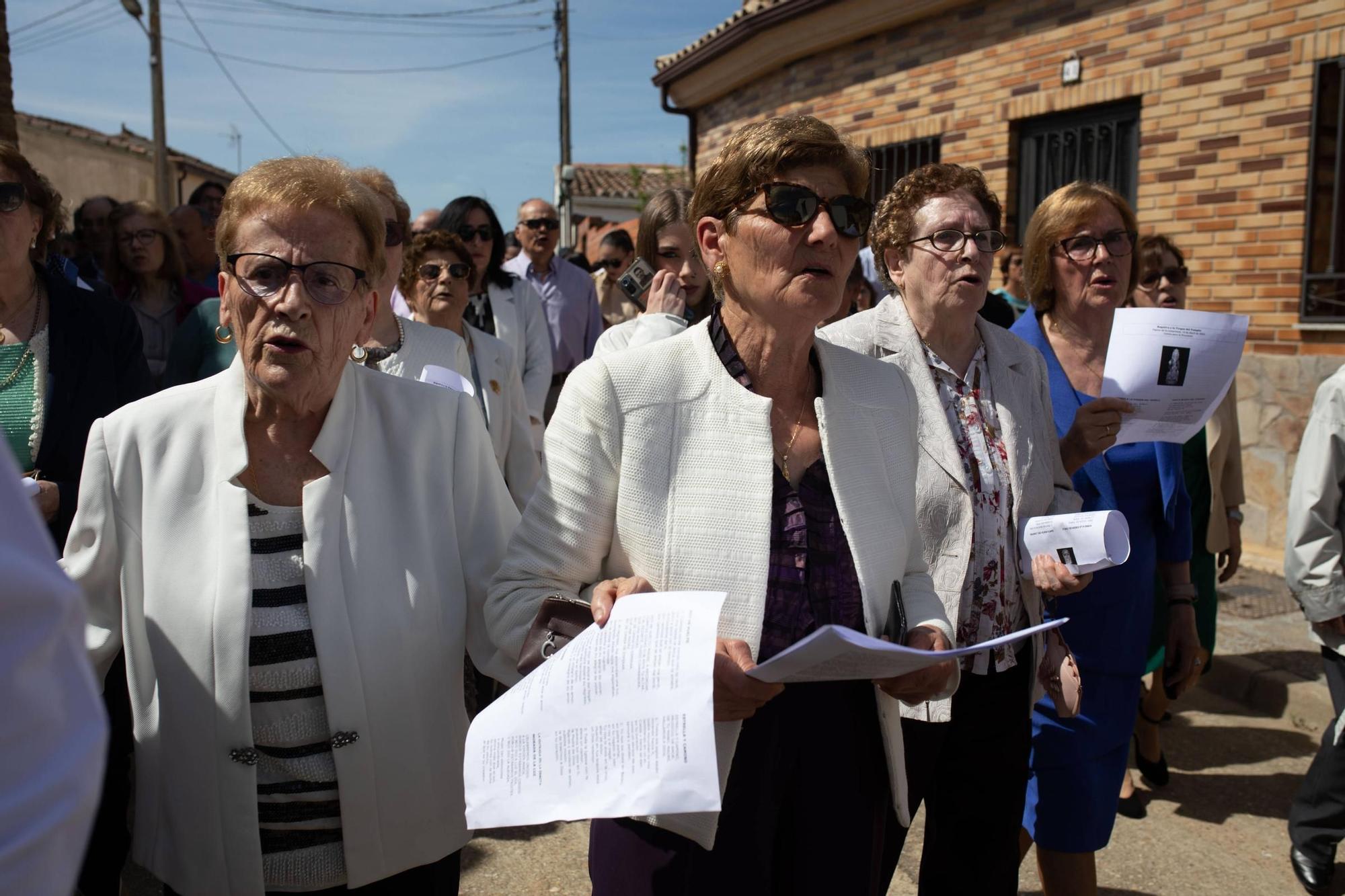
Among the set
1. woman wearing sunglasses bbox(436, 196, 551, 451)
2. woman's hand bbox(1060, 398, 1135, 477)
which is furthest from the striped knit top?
woman wearing sunglasses bbox(436, 196, 551, 451)

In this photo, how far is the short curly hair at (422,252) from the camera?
177 inches

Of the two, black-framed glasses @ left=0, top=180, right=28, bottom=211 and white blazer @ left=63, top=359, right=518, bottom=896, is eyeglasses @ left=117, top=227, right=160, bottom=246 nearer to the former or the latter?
black-framed glasses @ left=0, top=180, right=28, bottom=211

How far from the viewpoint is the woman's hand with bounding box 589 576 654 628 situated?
5.93 feet

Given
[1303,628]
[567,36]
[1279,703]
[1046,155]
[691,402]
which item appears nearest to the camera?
[691,402]

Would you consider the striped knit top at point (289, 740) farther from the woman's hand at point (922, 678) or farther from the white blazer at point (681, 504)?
the woman's hand at point (922, 678)

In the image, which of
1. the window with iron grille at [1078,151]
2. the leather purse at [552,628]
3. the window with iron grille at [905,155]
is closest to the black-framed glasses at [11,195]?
the leather purse at [552,628]

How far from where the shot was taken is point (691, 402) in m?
2.11

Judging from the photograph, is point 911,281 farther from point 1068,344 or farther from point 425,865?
point 425,865

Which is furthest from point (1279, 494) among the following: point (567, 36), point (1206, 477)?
point (567, 36)

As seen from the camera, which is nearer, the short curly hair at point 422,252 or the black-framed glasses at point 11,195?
the black-framed glasses at point 11,195

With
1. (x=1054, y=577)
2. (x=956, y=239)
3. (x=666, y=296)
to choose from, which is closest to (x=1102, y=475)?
(x=1054, y=577)

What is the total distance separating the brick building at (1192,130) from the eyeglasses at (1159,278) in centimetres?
295

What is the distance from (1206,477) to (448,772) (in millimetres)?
4042

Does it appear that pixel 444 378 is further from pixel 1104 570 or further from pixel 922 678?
pixel 1104 570
